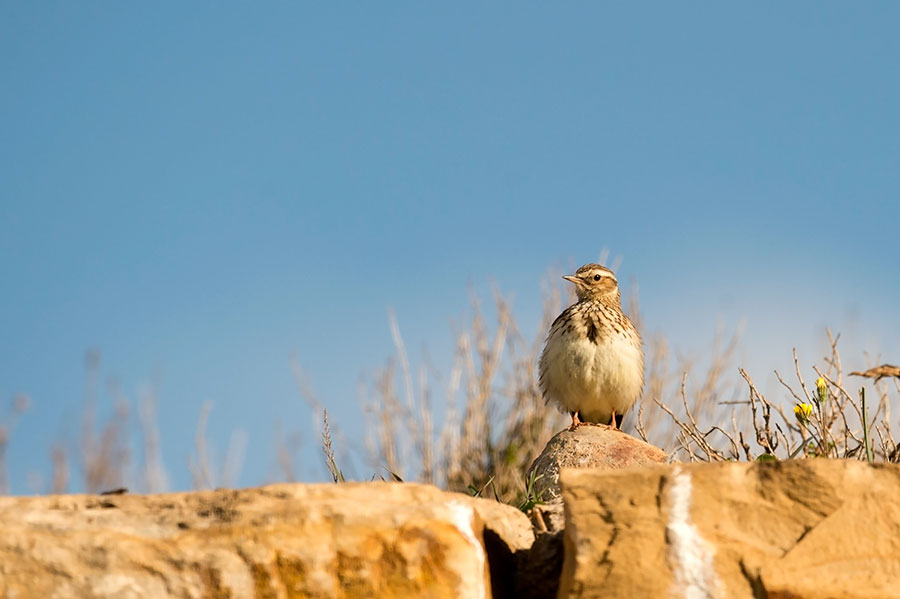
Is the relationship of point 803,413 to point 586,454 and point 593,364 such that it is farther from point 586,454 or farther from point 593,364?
point 593,364

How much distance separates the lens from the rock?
19.5 feet

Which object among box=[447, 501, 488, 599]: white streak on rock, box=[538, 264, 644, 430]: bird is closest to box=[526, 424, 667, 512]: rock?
box=[538, 264, 644, 430]: bird

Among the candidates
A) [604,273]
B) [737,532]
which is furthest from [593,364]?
[737,532]

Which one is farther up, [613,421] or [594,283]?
[594,283]

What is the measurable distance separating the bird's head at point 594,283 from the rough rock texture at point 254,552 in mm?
5179

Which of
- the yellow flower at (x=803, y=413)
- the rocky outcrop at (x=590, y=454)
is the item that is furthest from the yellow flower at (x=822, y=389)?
the rocky outcrop at (x=590, y=454)

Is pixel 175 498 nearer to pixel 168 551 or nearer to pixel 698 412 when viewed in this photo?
pixel 168 551

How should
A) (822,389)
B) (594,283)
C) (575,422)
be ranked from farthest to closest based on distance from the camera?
(594,283) < (575,422) < (822,389)

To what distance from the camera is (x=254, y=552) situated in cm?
314

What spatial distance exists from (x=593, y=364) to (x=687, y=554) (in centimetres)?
455

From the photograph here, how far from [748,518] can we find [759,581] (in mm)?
189

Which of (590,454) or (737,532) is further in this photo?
(590,454)

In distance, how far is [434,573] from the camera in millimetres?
3178

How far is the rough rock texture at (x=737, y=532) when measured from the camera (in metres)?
3.12
